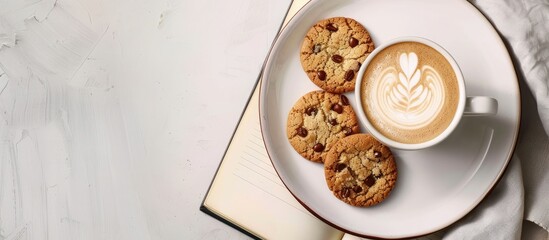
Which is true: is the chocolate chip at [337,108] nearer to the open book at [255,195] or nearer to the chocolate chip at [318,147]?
the chocolate chip at [318,147]

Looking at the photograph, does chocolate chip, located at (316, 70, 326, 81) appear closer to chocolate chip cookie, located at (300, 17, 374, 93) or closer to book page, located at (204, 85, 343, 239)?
chocolate chip cookie, located at (300, 17, 374, 93)

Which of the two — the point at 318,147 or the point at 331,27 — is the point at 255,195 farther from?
the point at 331,27

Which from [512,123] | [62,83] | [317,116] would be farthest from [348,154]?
[62,83]

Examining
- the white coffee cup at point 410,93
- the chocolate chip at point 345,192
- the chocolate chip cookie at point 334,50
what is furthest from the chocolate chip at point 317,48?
the chocolate chip at point 345,192

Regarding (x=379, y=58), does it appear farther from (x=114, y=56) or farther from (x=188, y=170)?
(x=114, y=56)

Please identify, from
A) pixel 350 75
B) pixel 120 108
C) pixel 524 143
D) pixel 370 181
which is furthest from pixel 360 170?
pixel 120 108

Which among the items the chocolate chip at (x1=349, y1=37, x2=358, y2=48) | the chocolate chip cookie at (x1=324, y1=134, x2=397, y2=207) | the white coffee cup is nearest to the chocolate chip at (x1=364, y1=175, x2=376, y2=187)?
the chocolate chip cookie at (x1=324, y1=134, x2=397, y2=207)
